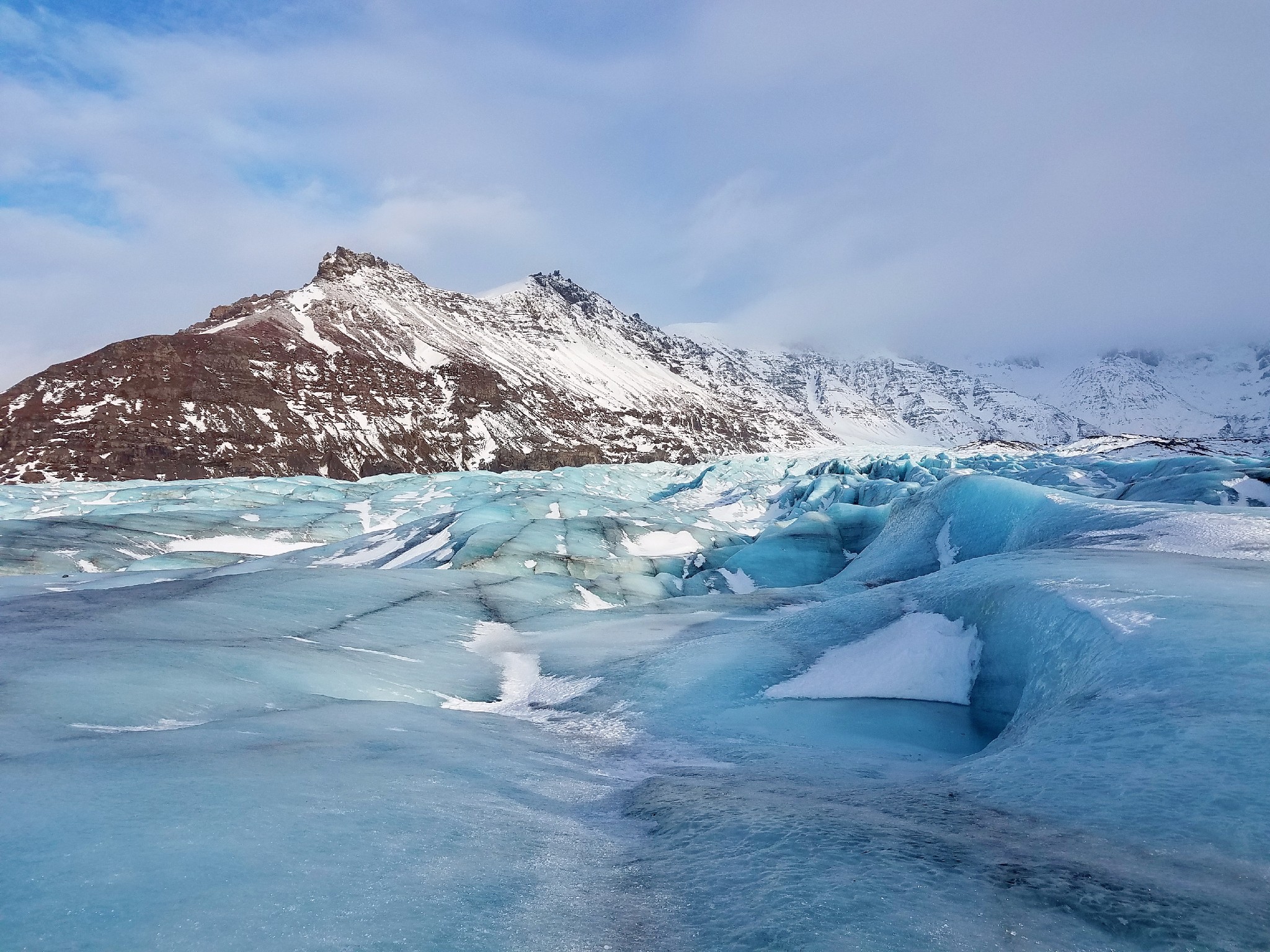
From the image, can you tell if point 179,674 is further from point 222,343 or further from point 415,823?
point 222,343

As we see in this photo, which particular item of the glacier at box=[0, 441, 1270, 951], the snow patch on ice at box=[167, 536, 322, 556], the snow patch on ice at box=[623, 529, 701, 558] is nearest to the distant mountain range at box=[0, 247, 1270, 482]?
the snow patch on ice at box=[167, 536, 322, 556]

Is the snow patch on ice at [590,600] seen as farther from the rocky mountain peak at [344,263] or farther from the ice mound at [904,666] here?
the rocky mountain peak at [344,263]

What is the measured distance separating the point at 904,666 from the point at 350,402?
4282 inches

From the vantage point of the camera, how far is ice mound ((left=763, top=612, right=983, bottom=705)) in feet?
21.8

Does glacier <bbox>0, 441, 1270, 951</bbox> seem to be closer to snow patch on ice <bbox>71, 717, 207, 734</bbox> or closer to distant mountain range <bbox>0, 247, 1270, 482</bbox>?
snow patch on ice <bbox>71, 717, 207, 734</bbox>

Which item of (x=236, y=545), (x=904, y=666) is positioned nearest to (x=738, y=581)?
(x=904, y=666)

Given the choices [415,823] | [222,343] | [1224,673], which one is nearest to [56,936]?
[415,823]

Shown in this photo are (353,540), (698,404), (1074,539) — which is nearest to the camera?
(1074,539)

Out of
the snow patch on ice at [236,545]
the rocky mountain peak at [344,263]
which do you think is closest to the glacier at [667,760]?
the snow patch on ice at [236,545]

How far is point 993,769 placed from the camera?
13.1 ft

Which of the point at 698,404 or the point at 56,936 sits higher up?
the point at 698,404

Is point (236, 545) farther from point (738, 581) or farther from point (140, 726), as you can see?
point (140, 726)

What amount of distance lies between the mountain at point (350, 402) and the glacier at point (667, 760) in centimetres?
8900

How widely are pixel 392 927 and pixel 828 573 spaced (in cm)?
1852
